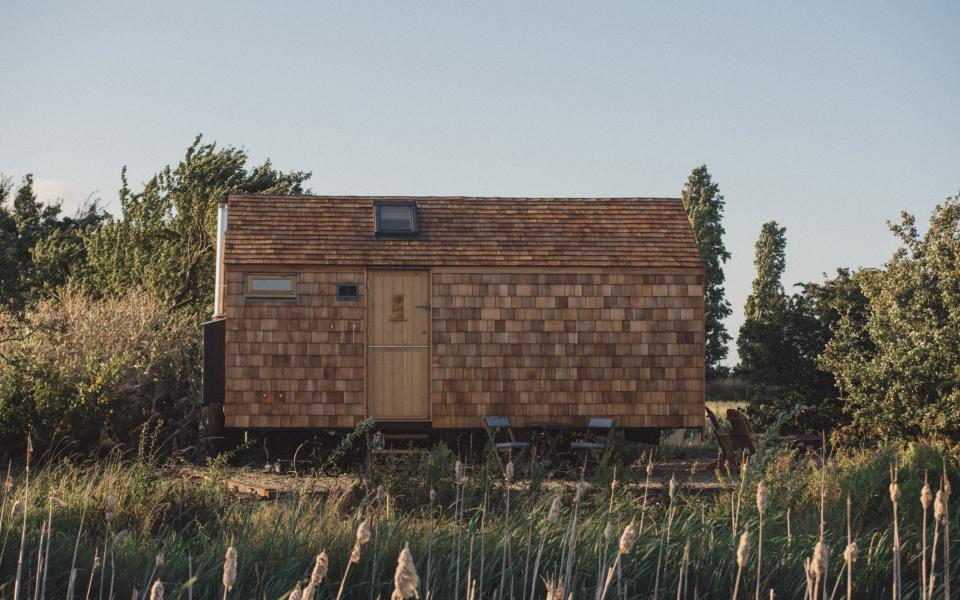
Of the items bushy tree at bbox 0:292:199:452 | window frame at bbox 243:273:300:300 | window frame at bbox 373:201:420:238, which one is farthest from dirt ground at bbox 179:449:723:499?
window frame at bbox 373:201:420:238

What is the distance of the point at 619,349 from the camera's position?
14398 mm

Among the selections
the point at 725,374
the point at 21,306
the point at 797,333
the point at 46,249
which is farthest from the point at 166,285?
the point at 725,374

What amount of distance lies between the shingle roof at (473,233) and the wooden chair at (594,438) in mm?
2083

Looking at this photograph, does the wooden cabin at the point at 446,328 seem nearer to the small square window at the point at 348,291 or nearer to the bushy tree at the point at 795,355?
the small square window at the point at 348,291

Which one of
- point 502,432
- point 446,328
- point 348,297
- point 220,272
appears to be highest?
point 220,272

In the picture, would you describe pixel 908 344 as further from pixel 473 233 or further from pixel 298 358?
pixel 298 358

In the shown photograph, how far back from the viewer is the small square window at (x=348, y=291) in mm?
14102

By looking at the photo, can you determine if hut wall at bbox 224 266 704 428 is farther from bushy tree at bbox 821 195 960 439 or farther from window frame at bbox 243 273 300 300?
bushy tree at bbox 821 195 960 439

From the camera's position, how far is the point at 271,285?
14.1m

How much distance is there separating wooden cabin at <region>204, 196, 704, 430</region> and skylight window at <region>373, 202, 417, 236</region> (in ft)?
0.09

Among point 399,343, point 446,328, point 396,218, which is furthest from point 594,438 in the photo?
point 396,218

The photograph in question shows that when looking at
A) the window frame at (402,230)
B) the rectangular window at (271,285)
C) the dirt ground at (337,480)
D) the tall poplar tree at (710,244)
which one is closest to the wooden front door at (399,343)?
the window frame at (402,230)

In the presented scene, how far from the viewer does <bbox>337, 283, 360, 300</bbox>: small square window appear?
46.3ft

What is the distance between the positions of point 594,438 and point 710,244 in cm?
1549
